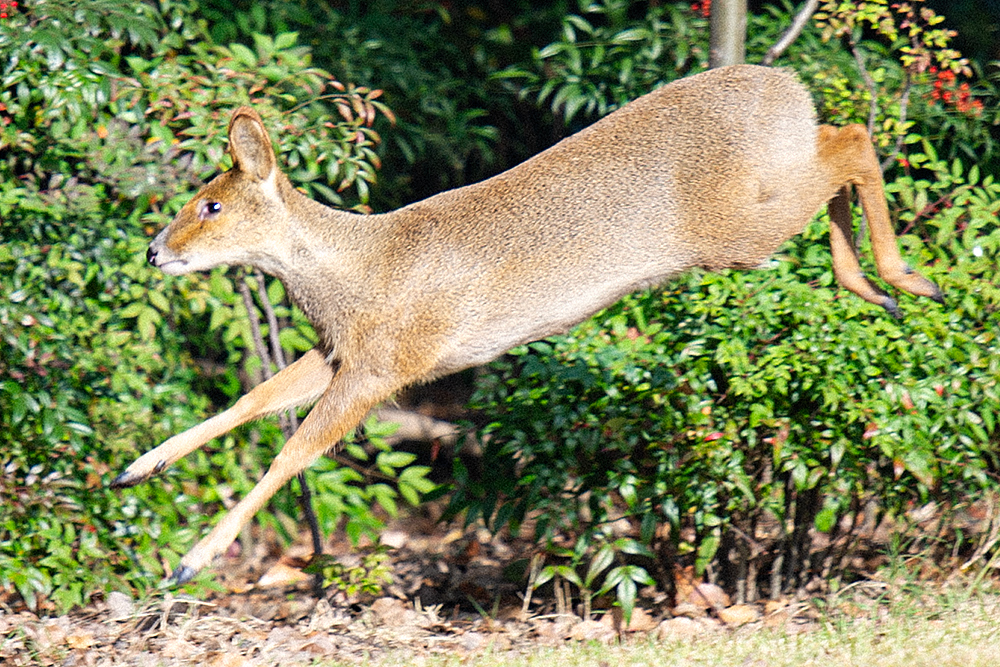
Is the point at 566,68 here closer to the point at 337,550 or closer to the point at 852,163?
the point at 852,163

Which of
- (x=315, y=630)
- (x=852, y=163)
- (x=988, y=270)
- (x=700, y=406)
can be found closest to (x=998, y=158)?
(x=988, y=270)

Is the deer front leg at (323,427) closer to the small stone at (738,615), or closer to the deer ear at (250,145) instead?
the deer ear at (250,145)

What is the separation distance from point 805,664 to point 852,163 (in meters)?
1.95

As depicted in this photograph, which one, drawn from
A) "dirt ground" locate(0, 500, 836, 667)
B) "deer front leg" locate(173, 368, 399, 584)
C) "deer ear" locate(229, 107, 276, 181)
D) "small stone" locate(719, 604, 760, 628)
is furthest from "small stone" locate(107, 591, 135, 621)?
"small stone" locate(719, 604, 760, 628)

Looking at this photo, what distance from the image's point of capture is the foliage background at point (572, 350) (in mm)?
4938

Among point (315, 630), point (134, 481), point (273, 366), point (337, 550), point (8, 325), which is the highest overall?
point (8, 325)

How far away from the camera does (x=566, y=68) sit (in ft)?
20.9

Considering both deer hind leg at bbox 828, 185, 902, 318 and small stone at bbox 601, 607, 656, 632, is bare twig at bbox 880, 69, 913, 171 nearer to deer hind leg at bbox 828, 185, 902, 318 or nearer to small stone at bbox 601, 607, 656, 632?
deer hind leg at bbox 828, 185, 902, 318

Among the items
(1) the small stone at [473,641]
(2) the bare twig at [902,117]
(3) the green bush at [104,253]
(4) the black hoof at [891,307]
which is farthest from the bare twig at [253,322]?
(2) the bare twig at [902,117]

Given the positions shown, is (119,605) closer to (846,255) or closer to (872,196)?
(846,255)

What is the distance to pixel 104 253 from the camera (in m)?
5.56

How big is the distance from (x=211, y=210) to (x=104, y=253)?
1.26 m

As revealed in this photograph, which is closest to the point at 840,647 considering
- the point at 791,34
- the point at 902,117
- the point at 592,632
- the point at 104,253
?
the point at 592,632

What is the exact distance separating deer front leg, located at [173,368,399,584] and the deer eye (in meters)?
0.80
